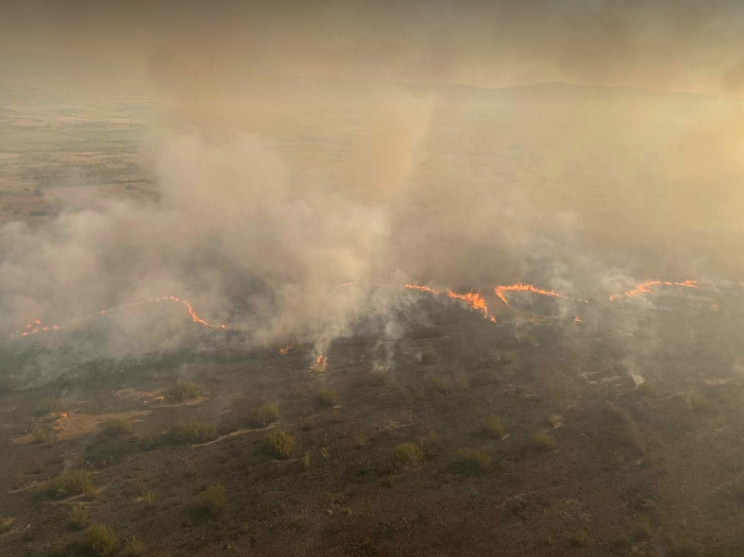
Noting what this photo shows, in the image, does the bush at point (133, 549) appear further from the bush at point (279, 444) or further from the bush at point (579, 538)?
the bush at point (579, 538)

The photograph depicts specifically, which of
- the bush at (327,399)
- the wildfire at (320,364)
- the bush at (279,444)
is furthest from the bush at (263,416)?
the wildfire at (320,364)

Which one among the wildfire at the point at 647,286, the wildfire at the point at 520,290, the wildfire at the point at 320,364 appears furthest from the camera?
the wildfire at the point at 647,286

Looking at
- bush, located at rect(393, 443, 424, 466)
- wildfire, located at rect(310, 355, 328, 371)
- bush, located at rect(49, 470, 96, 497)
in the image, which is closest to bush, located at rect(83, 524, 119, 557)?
bush, located at rect(49, 470, 96, 497)

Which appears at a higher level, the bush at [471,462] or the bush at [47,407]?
the bush at [471,462]

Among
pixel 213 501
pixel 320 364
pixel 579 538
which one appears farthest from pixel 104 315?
pixel 579 538

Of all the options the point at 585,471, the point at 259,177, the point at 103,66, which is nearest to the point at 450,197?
the point at 259,177

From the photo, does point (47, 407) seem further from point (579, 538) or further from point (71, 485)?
point (579, 538)
